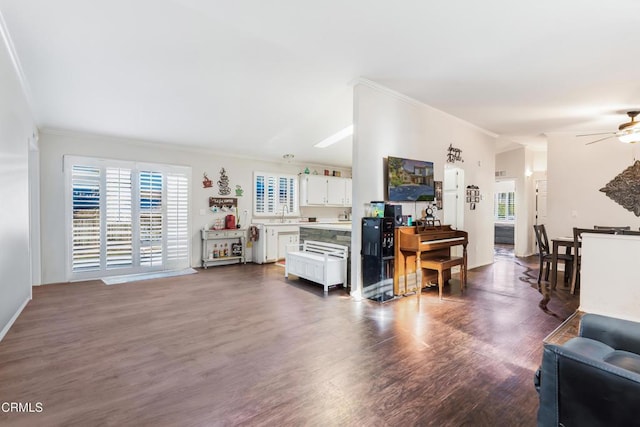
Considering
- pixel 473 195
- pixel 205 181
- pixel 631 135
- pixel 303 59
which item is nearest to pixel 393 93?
pixel 303 59

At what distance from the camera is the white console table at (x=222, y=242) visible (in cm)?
666

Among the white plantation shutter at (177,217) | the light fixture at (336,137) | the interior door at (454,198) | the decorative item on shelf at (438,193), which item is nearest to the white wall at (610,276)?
the decorative item on shelf at (438,193)

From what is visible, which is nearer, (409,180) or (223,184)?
(409,180)

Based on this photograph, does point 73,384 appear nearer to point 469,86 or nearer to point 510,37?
point 510,37

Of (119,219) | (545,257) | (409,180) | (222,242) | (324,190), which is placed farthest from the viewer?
(324,190)

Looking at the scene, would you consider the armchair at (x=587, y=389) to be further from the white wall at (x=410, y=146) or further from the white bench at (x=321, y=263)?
the white bench at (x=321, y=263)

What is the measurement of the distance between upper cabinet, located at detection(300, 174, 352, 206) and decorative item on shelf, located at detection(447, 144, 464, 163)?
3370mm

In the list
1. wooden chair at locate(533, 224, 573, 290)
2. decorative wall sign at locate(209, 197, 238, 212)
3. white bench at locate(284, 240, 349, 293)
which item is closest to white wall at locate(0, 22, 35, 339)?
decorative wall sign at locate(209, 197, 238, 212)

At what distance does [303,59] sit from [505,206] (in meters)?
9.89

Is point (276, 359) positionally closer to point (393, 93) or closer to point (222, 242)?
point (393, 93)

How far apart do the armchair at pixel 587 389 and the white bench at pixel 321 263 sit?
10.6ft

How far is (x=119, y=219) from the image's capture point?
18.8 ft

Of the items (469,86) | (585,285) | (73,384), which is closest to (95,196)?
(73,384)

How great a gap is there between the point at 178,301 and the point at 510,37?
4.89 m
